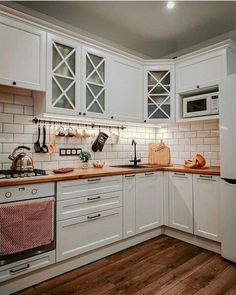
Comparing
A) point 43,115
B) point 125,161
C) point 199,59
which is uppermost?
point 199,59

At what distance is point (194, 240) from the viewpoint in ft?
8.59

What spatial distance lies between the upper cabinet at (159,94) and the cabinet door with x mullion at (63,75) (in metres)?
1.09

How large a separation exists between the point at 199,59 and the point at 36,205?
2.48 m

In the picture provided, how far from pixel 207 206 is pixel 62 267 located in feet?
5.27

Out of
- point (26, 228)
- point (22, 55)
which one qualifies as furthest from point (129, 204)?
point (22, 55)

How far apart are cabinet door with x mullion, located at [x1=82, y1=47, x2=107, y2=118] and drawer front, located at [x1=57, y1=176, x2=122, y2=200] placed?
29.8 inches

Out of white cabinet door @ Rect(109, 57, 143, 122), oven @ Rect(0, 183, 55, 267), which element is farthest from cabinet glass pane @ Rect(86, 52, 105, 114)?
oven @ Rect(0, 183, 55, 267)

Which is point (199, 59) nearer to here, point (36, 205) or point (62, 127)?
point (62, 127)

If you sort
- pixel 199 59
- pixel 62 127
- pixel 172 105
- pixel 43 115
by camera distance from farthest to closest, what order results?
pixel 172 105, pixel 199 59, pixel 62 127, pixel 43 115

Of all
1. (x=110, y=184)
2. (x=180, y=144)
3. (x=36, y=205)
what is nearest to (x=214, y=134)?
(x=180, y=144)

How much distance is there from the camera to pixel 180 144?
130 inches

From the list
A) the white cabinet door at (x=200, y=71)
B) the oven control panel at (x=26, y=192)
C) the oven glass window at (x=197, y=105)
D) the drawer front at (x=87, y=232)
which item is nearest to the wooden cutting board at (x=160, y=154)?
the oven glass window at (x=197, y=105)

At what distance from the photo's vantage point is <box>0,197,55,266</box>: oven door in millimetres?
1623

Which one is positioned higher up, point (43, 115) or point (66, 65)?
point (66, 65)
